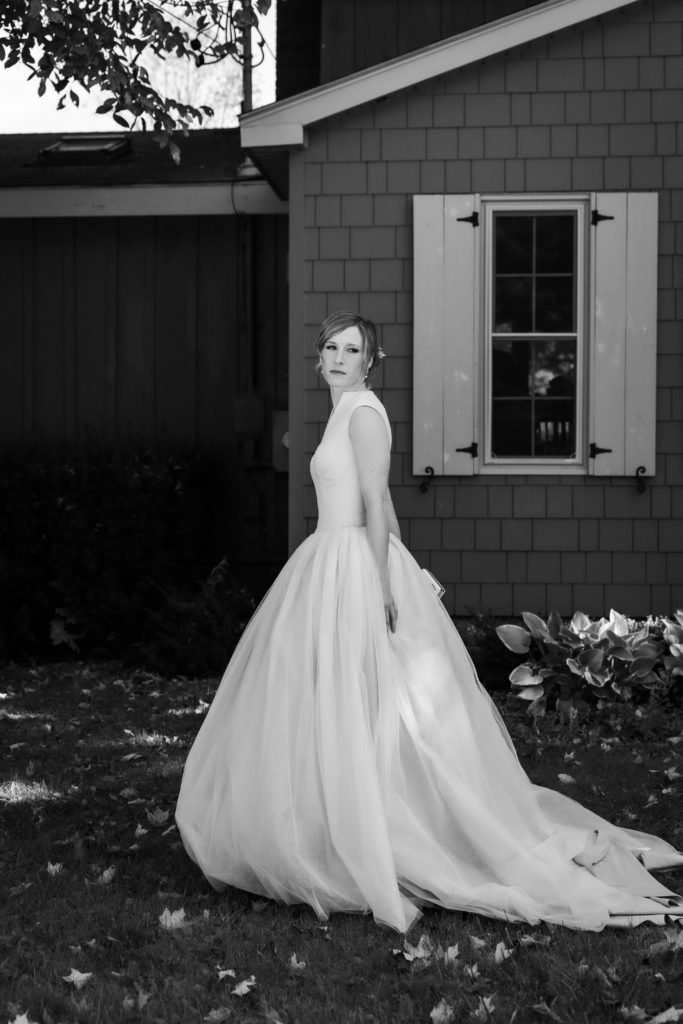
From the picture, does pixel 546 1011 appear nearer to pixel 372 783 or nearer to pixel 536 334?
pixel 372 783

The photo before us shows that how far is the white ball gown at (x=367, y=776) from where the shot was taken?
11.1ft

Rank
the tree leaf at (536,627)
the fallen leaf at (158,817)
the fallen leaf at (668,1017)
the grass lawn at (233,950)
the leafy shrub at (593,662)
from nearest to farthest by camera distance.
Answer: the fallen leaf at (668,1017) → the grass lawn at (233,950) → the fallen leaf at (158,817) → the leafy shrub at (593,662) → the tree leaf at (536,627)

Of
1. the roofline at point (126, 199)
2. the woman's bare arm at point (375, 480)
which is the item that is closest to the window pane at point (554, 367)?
the roofline at point (126, 199)

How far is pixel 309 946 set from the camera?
3213 mm

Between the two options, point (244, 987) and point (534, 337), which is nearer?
point (244, 987)

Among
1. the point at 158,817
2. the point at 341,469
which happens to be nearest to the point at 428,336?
the point at 341,469

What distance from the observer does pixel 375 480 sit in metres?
3.70

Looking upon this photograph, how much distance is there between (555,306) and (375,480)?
3.84 meters

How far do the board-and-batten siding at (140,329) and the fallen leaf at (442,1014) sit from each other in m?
6.29

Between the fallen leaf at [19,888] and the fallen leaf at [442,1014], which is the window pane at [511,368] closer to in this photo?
the fallen leaf at [19,888]

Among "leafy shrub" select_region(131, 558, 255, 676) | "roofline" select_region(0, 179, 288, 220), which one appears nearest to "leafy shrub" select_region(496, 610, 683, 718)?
"leafy shrub" select_region(131, 558, 255, 676)

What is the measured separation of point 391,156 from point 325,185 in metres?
0.43

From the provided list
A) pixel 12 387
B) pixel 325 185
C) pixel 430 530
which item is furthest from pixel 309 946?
pixel 12 387

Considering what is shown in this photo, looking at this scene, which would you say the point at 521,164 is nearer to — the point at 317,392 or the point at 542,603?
the point at 317,392
